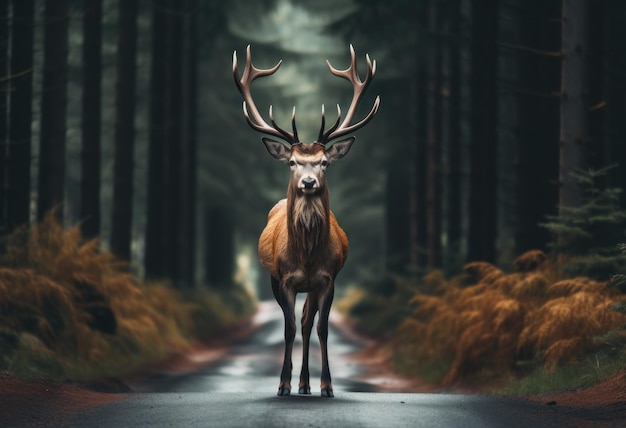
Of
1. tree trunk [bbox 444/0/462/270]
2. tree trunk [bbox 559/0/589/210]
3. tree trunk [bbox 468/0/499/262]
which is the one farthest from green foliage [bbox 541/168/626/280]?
tree trunk [bbox 444/0/462/270]

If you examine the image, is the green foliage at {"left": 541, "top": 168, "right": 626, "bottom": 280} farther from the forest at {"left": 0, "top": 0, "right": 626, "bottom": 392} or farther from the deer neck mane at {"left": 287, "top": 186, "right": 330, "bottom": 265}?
the deer neck mane at {"left": 287, "top": 186, "right": 330, "bottom": 265}

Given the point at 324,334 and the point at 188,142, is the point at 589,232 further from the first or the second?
the point at 188,142

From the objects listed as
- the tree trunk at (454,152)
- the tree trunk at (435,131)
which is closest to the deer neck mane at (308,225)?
the tree trunk at (454,152)

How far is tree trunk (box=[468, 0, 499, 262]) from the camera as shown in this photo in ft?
82.7

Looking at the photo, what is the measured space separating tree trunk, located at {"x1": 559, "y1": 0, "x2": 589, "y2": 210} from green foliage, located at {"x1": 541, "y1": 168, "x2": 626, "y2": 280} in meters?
0.20

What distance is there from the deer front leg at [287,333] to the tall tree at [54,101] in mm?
13395

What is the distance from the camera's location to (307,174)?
41.5 ft

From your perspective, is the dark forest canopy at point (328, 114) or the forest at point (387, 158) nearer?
the forest at point (387, 158)

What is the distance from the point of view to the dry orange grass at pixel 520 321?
14.9 metres

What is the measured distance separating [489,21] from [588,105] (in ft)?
25.4

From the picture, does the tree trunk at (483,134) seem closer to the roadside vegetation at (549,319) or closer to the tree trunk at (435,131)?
the roadside vegetation at (549,319)

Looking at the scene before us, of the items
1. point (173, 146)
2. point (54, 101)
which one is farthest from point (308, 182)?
point (173, 146)

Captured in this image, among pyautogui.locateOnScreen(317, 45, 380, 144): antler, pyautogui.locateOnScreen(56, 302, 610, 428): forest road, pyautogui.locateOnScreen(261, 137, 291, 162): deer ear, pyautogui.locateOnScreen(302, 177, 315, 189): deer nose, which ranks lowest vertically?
pyautogui.locateOnScreen(56, 302, 610, 428): forest road

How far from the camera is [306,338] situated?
1325 centimetres
